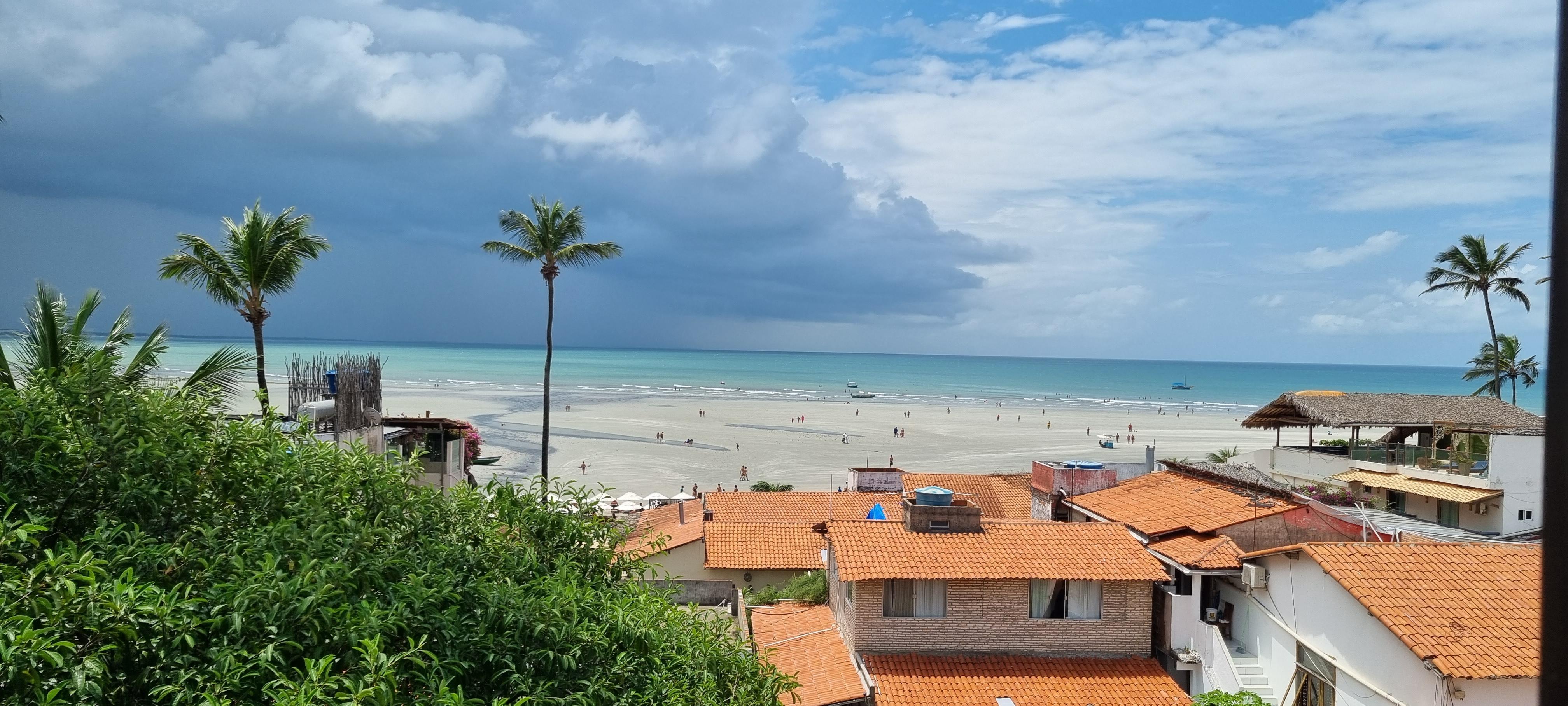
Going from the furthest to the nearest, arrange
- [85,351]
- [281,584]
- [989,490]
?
[989,490] < [85,351] < [281,584]

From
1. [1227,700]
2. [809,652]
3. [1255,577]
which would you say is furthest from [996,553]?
[1227,700]

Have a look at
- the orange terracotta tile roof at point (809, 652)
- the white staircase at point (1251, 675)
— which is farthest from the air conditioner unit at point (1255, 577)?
the orange terracotta tile roof at point (809, 652)

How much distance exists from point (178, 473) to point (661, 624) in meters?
5.00

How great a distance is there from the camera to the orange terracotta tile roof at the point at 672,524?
29219 mm

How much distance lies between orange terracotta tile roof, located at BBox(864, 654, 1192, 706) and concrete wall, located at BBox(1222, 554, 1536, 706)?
2.05 m

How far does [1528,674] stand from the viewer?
13.3m

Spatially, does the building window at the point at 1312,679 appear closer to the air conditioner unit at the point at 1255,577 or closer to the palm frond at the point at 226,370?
the air conditioner unit at the point at 1255,577

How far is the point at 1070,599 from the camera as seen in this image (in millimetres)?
20062

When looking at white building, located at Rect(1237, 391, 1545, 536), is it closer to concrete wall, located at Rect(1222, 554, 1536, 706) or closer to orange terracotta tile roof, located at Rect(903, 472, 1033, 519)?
concrete wall, located at Rect(1222, 554, 1536, 706)

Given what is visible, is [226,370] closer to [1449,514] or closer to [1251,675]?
[1251,675]

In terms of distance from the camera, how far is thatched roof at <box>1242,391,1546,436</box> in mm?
30062

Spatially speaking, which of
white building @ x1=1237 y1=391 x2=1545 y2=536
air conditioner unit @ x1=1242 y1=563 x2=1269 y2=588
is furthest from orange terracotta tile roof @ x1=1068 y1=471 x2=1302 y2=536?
white building @ x1=1237 y1=391 x2=1545 y2=536

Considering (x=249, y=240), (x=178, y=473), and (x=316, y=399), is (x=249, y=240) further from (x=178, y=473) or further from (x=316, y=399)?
(x=178, y=473)

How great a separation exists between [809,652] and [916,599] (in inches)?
120
